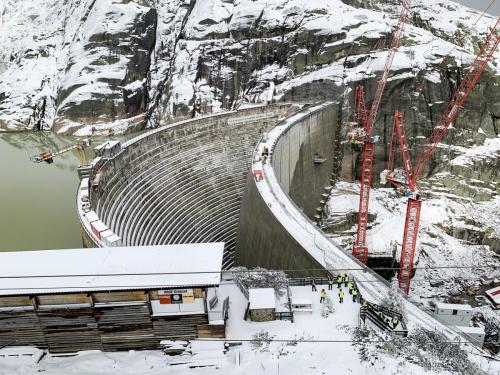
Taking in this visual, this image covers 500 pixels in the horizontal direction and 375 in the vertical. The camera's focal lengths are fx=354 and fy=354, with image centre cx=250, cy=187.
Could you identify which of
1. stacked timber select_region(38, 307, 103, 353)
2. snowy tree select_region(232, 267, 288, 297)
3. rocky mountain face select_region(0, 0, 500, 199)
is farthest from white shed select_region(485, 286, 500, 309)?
stacked timber select_region(38, 307, 103, 353)

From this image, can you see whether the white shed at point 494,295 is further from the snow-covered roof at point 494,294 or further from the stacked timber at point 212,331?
the stacked timber at point 212,331

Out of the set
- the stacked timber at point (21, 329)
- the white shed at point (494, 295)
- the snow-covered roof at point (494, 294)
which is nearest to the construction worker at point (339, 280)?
the stacked timber at point (21, 329)

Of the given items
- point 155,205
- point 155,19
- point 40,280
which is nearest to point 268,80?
point 155,19

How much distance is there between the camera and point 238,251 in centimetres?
2527

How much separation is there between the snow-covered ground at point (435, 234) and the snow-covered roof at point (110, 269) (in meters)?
25.2

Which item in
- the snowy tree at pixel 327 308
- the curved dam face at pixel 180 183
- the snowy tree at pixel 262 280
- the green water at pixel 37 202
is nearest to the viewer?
the snowy tree at pixel 327 308

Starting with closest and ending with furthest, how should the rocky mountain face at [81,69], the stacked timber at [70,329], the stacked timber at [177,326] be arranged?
the stacked timber at [70,329] → the stacked timber at [177,326] → the rocky mountain face at [81,69]

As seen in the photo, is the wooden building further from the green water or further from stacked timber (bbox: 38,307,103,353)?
the green water

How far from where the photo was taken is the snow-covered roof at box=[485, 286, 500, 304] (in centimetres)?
2881

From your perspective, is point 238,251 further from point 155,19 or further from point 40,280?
point 155,19

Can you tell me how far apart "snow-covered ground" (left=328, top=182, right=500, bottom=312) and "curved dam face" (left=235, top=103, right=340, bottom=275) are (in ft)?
14.0

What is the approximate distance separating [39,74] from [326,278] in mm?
69280

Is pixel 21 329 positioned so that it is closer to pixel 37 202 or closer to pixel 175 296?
pixel 175 296

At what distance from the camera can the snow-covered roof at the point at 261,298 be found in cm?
1113
